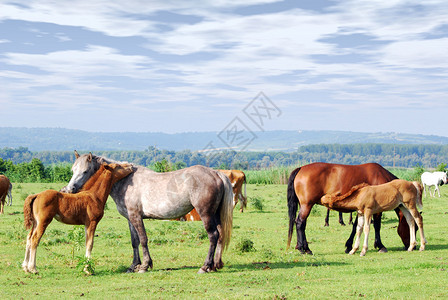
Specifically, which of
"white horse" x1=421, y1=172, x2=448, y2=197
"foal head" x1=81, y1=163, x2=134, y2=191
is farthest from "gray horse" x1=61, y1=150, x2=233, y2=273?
"white horse" x1=421, y1=172, x2=448, y2=197

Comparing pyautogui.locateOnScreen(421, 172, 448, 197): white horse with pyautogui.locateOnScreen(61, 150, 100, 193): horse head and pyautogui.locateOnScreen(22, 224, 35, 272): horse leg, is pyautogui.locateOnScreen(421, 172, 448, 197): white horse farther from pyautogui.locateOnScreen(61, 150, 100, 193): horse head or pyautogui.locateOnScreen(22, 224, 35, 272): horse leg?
pyautogui.locateOnScreen(22, 224, 35, 272): horse leg

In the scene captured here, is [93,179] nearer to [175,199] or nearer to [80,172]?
[80,172]

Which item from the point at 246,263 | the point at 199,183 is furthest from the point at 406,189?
the point at 199,183

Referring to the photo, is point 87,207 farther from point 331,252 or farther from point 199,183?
point 331,252

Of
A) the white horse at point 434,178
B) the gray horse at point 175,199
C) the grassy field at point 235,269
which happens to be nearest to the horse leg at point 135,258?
the gray horse at point 175,199

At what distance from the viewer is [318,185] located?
12.9 metres

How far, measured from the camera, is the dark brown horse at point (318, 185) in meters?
12.9

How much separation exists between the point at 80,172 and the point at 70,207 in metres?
0.72

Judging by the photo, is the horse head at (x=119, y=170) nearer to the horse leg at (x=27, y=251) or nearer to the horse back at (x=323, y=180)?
the horse leg at (x=27, y=251)

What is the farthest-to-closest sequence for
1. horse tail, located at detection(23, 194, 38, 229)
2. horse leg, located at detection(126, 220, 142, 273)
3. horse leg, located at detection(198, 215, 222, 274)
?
horse leg, located at detection(126, 220, 142, 273) → horse tail, located at detection(23, 194, 38, 229) → horse leg, located at detection(198, 215, 222, 274)

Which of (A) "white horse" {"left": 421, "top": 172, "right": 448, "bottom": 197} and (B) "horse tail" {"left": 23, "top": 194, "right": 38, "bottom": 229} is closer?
(B) "horse tail" {"left": 23, "top": 194, "right": 38, "bottom": 229}

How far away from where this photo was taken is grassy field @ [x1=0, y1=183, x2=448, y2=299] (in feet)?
28.5

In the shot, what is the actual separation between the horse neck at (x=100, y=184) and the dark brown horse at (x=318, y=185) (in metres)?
4.74

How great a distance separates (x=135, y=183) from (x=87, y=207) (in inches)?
43.1
